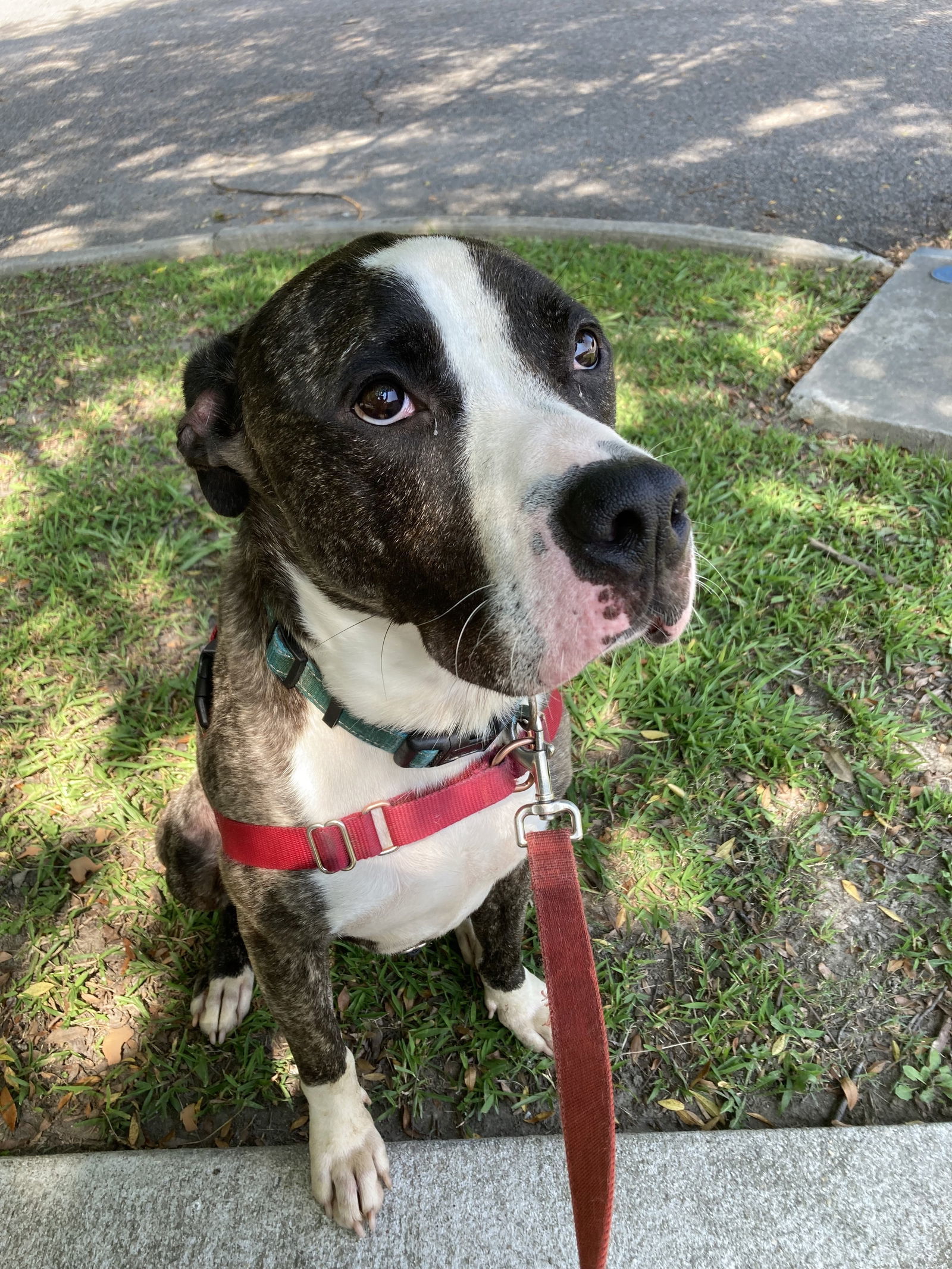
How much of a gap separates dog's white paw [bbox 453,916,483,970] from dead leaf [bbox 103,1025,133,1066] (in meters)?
0.93

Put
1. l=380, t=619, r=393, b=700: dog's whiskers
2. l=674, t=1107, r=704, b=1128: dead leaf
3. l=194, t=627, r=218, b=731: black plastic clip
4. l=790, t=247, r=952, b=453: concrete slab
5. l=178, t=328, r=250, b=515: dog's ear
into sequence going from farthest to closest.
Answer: l=790, t=247, r=952, b=453: concrete slab < l=674, t=1107, r=704, b=1128: dead leaf < l=194, t=627, r=218, b=731: black plastic clip < l=178, t=328, r=250, b=515: dog's ear < l=380, t=619, r=393, b=700: dog's whiskers

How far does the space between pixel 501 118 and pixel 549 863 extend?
24.6ft

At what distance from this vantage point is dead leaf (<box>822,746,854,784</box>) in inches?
110

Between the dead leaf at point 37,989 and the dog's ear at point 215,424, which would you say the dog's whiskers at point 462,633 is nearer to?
the dog's ear at point 215,424

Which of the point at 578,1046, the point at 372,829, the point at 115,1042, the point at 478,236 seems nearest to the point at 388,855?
the point at 372,829

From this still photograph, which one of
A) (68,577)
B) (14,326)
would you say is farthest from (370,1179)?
(14,326)

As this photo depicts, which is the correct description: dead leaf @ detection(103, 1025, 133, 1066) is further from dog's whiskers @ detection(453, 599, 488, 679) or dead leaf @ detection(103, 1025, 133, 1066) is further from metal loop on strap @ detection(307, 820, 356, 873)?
dog's whiskers @ detection(453, 599, 488, 679)

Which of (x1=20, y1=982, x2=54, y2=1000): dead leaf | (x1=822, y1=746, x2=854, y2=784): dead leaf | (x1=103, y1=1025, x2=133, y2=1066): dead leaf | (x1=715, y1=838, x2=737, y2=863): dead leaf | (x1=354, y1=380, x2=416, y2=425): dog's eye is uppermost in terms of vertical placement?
(x1=354, y1=380, x2=416, y2=425): dog's eye

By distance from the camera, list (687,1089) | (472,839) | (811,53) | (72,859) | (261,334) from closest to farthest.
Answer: (261,334) < (472,839) < (687,1089) < (72,859) < (811,53)

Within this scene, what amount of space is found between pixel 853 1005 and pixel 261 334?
2207 mm

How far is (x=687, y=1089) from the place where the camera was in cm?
218

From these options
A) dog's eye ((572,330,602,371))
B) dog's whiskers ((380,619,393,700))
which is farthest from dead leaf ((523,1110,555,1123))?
dog's eye ((572,330,602,371))

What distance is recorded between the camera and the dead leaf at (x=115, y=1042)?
2312mm

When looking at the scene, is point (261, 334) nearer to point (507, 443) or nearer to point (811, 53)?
point (507, 443)
